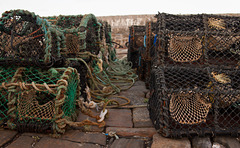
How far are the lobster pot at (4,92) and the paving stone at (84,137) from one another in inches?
25.9

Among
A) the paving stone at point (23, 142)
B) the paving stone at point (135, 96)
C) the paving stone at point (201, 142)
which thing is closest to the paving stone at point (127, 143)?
the paving stone at point (201, 142)

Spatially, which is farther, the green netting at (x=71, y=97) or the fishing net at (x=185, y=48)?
the fishing net at (x=185, y=48)

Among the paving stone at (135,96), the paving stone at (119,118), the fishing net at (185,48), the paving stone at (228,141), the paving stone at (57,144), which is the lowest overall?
the paving stone at (135,96)

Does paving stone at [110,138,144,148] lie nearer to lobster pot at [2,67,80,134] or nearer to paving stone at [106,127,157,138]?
paving stone at [106,127,157,138]

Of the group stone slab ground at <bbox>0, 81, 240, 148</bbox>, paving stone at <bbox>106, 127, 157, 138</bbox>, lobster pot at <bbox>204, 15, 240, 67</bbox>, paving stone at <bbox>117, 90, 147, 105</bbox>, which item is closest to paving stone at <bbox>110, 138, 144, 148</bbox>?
stone slab ground at <bbox>0, 81, 240, 148</bbox>

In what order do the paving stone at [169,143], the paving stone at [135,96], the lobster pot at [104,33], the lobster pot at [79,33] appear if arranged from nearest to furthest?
the paving stone at [169,143]
the lobster pot at [79,33]
the paving stone at [135,96]
the lobster pot at [104,33]

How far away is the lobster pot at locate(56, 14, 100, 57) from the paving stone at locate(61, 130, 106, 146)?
3.65 ft

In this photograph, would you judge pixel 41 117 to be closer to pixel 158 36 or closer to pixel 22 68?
pixel 22 68

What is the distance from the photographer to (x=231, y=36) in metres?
2.16

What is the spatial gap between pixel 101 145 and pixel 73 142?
0.86ft

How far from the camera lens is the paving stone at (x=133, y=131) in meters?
1.87

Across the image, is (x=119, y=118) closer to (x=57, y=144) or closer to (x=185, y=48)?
(x=57, y=144)

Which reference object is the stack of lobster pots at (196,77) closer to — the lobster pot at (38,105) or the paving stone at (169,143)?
the paving stone at (169,143)

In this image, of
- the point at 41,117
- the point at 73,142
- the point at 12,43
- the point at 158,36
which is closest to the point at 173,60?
the point at 158,36
